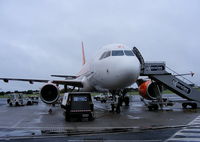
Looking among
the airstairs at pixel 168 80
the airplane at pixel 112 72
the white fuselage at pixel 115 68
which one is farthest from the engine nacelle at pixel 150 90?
the white fuselage at pixel 115 68

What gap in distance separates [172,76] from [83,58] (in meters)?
21.1

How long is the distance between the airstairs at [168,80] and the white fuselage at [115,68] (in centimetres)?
355

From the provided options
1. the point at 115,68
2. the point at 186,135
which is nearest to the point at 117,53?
the point at 115,68

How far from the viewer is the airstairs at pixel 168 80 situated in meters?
20.6

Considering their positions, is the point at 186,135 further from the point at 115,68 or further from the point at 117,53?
the point at 117,53

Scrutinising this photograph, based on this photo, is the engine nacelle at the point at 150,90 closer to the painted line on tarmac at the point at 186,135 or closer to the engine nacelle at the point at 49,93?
the engine nacelle at the point at 49,93

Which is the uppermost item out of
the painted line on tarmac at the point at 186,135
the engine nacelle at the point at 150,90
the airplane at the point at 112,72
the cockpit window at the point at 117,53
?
the cockpit window at the point at 117,53

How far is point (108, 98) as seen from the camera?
1862 centimetres

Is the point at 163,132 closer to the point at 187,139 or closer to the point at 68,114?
the point at 187,139

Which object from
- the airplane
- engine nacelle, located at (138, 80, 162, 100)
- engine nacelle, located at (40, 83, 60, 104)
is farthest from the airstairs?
engine nacelle, located at (40, 83, 60, 104)

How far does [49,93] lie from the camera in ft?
68.0

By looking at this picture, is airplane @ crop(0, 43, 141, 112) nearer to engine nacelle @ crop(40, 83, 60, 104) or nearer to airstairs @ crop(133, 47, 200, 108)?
engine nacelle @ crop(40, 83, 60, 104)

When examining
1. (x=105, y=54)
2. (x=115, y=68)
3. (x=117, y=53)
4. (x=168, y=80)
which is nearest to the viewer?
(x=115, y=68)

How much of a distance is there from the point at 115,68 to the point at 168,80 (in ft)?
21.9
